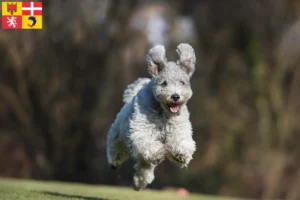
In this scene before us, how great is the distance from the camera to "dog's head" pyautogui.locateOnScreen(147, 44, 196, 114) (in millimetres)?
9531

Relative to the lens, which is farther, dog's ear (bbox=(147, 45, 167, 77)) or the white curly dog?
dog's ear (bbox=(147, 45, 167, 77))

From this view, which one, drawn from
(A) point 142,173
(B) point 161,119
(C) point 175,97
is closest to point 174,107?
(C) point 175,97

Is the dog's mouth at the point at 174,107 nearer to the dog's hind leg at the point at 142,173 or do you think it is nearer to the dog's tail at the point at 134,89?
the dog's hind leg at the point at 142,173

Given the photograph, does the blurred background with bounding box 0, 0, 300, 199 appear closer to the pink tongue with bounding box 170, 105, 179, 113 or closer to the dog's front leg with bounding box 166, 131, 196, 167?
the dog's front leg with bounding box 166, 131, 196, 167

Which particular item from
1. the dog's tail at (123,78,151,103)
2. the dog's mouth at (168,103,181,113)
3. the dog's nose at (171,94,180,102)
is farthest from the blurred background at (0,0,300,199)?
the dog's nose at (171,94,180,102)

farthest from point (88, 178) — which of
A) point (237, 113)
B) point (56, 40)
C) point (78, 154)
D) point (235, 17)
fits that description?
point (235, 17)

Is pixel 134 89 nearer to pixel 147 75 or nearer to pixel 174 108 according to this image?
pixel 174 108

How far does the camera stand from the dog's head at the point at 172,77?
31.3 ft

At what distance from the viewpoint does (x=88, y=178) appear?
25.5 m

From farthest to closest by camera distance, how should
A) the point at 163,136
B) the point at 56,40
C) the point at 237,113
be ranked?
the point at 237,113 < the point at 56,40 < the point at 163,136

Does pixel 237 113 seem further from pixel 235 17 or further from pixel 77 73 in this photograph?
pixel 77 73

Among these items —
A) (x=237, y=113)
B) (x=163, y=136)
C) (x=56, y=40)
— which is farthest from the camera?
(x=237, y=113)

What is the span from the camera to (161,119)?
32.3 feet

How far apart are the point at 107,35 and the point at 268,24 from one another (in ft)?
25.9
